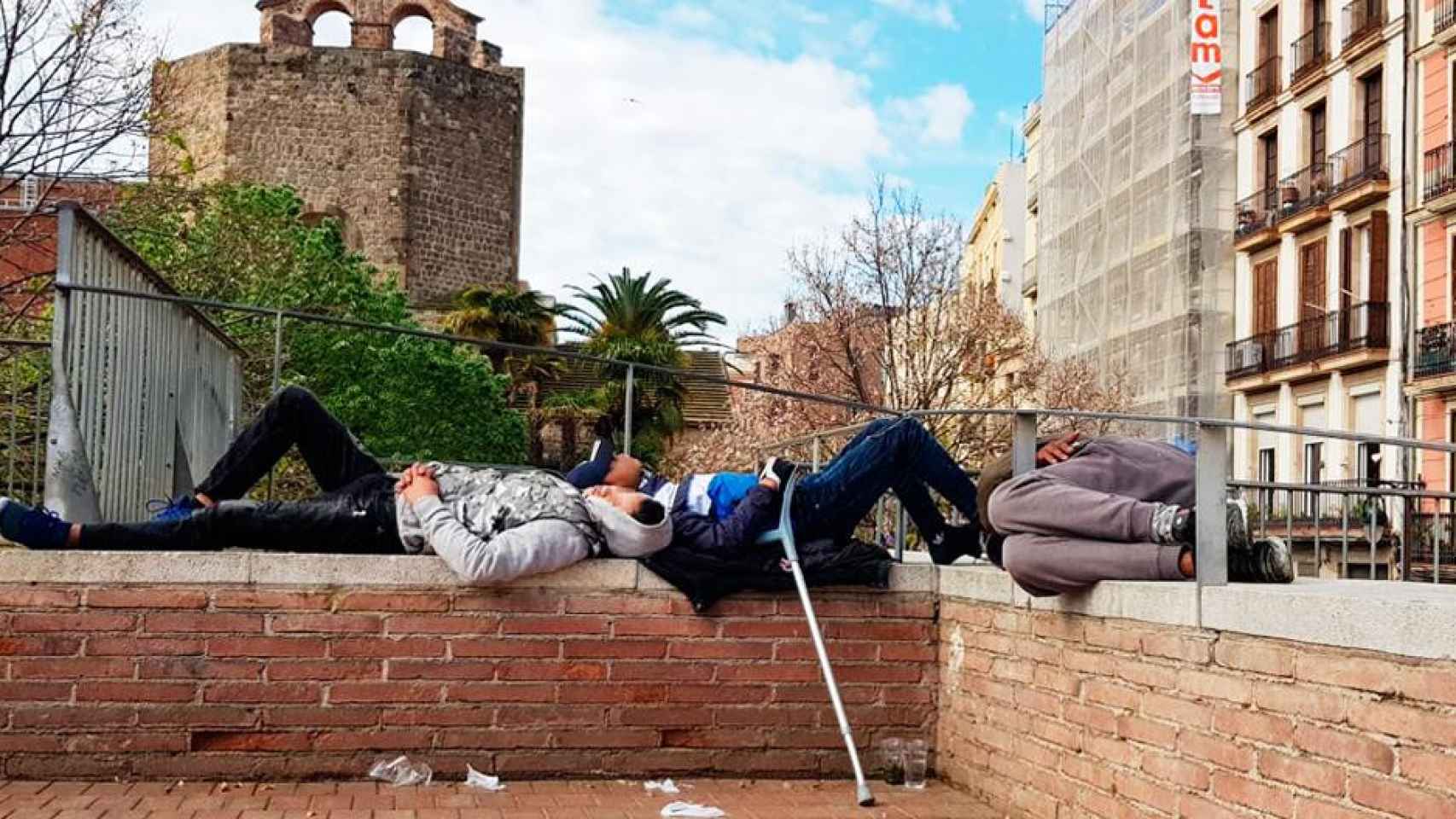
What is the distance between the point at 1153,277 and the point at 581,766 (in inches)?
1507

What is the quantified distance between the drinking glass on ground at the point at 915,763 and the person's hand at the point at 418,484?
2.21m

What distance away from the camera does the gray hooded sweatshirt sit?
7.12 meters

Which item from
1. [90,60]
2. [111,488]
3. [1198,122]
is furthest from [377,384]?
[111,488]

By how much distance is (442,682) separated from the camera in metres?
7.30

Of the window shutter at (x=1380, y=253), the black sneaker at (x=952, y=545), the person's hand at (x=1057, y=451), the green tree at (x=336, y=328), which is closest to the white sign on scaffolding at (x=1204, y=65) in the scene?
the window shutter at (x=1380, y=253)

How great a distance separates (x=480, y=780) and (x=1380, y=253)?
33.3 meters

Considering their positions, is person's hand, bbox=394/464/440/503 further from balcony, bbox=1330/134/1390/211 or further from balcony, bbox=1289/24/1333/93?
balcony, bbox=1289/24/1333/93

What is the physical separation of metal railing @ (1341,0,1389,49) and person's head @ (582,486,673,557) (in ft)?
109

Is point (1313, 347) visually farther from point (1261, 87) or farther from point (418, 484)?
point (418, 484)

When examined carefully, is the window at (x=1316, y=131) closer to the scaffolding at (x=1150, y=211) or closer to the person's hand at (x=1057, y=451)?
the scaffolding at (x=1150, y=211)

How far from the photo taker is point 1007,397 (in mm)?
35188

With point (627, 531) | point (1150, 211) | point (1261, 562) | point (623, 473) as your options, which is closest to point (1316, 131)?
point (1150, 211)

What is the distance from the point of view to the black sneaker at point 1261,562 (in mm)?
5715

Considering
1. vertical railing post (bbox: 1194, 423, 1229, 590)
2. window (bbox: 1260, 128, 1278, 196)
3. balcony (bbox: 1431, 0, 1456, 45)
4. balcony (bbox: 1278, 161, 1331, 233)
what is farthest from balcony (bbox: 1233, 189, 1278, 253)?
vertical railing post (bbox: 1194, 423, 1229, 590)
